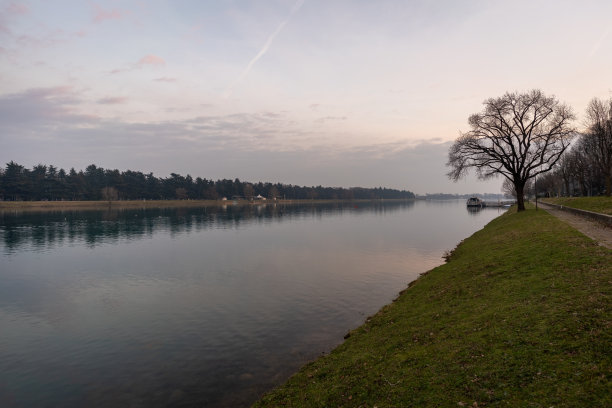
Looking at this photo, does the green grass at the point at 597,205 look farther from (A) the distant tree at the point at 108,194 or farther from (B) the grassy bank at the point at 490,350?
(A) the distant tree at the point at 108,194

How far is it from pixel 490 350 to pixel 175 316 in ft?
61.4

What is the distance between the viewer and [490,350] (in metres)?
10.8

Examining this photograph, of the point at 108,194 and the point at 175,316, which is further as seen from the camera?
the point at 108,194

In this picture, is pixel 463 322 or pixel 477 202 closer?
pixel 463 322

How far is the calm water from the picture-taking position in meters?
14.3

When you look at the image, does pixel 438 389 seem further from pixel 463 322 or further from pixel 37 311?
pixel 37 311

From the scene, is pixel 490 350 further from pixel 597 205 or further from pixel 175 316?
pixel 597 205

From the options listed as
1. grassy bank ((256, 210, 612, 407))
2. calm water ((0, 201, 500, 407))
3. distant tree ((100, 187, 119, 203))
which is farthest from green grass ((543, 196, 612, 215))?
distant tree ((100, 187, 119, 203))

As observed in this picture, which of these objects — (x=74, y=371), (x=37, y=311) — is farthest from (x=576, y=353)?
(x=37, y=311)

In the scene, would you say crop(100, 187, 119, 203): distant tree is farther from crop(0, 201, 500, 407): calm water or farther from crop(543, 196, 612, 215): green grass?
crop(543, 196, 612, 215): green grass

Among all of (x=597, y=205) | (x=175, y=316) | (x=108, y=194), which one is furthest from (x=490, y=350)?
(x=108, y=194)

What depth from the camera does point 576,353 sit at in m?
9.34

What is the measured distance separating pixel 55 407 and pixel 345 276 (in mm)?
23278

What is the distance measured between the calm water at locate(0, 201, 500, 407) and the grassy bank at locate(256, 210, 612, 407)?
3.22 m
